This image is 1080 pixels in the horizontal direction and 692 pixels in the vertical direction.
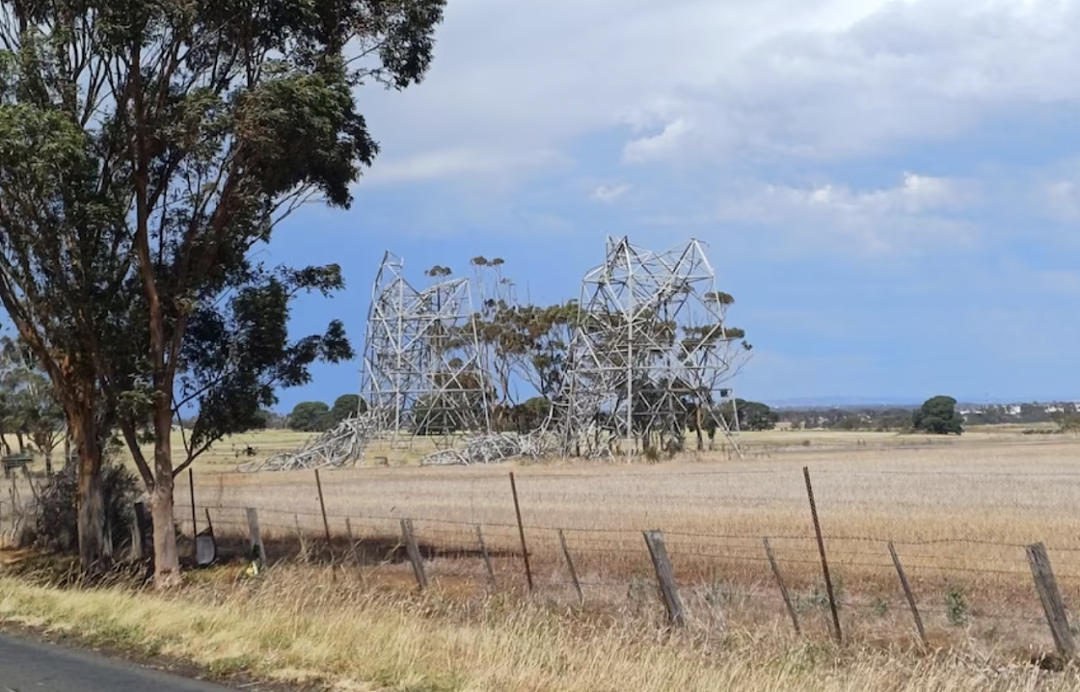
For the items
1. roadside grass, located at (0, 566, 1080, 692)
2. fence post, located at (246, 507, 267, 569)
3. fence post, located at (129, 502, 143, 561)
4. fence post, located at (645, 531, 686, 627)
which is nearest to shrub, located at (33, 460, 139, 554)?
fence post, located at (129, 502, 143, 561)

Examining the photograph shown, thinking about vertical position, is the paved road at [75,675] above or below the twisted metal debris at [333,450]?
below

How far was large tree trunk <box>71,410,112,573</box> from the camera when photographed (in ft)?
61.9

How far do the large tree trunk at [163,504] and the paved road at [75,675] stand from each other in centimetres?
594

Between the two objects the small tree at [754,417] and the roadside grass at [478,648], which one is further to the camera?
the small tree at [754,417]

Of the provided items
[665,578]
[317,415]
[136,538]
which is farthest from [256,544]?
[317,415]

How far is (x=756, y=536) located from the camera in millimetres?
21328

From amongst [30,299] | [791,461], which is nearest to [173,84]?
[30,299]

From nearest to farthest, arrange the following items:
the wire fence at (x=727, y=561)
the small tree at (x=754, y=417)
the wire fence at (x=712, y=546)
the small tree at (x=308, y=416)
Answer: the wire fence at (x=727, y=561), the wire fence at (x=712, y=546), the small tree at (x=754, y=417), the small tree at (x=308, y=416)

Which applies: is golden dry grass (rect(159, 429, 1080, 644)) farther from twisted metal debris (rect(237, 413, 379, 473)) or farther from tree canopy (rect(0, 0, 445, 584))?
twisted metal debris (rect(237, 413, 379, 473))

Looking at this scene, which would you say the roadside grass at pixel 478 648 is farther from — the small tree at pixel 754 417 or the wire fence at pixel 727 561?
the small tree at pixel 754 417

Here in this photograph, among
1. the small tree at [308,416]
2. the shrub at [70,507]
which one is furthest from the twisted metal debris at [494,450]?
the small tree at [308,416]

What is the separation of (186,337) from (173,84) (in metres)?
4.12

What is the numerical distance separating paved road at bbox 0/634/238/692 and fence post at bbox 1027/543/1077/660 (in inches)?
265

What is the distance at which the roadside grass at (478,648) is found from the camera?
28.2 feet
